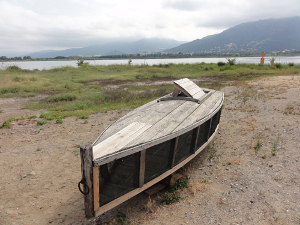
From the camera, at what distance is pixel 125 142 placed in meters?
3.09

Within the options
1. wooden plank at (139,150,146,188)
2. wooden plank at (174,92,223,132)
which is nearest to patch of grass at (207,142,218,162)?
wooden plank at (174,92,223,132)

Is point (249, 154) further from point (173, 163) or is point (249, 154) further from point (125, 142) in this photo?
point (125, 142)

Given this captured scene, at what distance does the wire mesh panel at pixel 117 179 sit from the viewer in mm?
2836

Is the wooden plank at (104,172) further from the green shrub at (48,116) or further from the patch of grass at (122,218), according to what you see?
the green shrub at (48,116)

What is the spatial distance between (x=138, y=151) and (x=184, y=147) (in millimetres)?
1609

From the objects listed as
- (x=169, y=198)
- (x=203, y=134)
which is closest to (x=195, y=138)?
(x=203, y=134)

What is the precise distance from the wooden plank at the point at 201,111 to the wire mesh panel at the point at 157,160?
44 centimetres

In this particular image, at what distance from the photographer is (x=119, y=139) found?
320 centimetres

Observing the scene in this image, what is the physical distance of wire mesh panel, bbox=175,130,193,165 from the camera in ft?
13.1

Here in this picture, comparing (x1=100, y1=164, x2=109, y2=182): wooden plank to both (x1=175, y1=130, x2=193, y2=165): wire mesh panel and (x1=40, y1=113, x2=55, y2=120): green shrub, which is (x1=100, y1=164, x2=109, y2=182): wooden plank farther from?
(x1=40, y1=113, x2=55, y2=120): green shrub

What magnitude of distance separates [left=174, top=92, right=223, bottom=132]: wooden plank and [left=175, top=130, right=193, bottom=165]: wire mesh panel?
0.78ft

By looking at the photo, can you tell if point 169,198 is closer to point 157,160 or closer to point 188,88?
point 157,160

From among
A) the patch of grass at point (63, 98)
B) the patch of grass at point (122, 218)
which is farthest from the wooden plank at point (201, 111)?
the patch of grass at point (63, 98)

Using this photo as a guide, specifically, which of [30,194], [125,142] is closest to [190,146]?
[125,142]
